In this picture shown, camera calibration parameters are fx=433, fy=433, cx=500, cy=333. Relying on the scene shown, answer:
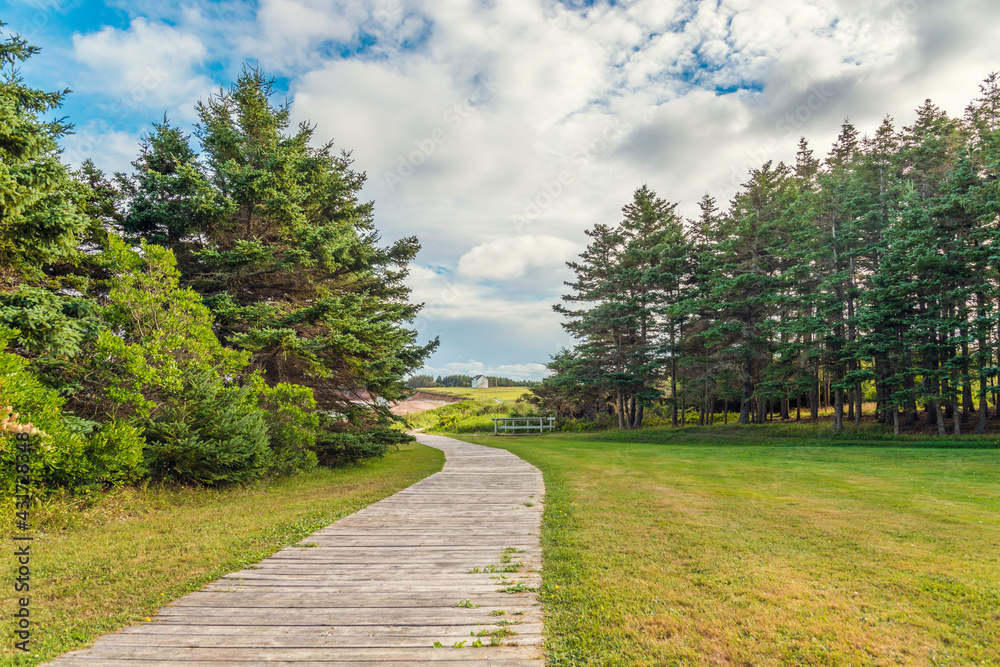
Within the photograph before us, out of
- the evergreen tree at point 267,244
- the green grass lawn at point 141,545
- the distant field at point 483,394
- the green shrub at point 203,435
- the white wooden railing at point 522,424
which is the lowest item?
the white wooden railing at point 522,424

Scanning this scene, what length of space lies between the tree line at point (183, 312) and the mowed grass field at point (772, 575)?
7.35 m

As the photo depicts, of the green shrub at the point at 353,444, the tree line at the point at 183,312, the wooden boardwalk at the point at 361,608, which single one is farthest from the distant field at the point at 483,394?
the wooden boardwalk at the point at 361,608

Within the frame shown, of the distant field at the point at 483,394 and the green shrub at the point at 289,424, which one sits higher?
the green shrub at the point at 289,424

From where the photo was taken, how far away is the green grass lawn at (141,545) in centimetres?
359

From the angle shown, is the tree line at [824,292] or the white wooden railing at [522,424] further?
the white wooden railing at [522,424]

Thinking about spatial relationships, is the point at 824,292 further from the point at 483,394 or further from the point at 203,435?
the point at 483,394

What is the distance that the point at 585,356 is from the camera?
1196 inches

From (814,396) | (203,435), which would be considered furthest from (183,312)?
(814,396)

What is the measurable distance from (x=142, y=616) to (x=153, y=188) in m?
12.5

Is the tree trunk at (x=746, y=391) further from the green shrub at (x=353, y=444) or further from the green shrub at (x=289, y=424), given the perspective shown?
the green shrub at (x=289, y=424)

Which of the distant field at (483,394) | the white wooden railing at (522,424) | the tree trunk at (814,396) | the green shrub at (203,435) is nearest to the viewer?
the green shrub at (203,435)

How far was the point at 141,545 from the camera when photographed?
221 inches

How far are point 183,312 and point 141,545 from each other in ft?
18.6

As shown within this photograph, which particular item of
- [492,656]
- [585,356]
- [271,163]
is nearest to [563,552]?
[492,656]
